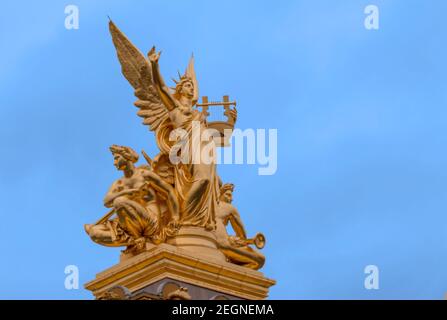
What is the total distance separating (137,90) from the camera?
3102cm

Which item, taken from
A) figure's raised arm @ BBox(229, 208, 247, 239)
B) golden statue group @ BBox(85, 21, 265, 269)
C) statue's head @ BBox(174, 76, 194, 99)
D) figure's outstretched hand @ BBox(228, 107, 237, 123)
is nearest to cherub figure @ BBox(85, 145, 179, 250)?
golden statue group @ BBox(85, 21, 265, 269)

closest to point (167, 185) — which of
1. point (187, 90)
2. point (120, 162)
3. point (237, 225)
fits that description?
point (120, 162)

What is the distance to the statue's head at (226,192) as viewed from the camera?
100 feet

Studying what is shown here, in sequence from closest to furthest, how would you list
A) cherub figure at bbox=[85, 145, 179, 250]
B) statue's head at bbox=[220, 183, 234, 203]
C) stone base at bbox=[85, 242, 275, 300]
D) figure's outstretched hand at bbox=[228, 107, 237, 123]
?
stone base at bbox=[85, 242, 275, 300], cherub figure at bbox=[85, 145, 179, 250], statue's head at bbox=[220, 183, 234, 203], figure's outstretched hand at bbox=[228, 107, 237, 123]

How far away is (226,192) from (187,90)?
2244mm

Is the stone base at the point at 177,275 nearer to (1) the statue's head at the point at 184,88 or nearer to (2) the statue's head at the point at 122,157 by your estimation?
(2) the statue's head at the point at 122,157

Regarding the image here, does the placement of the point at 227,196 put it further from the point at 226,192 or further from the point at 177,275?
the point at 177,275

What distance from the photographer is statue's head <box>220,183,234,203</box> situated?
30562mm

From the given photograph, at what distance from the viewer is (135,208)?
28.6m

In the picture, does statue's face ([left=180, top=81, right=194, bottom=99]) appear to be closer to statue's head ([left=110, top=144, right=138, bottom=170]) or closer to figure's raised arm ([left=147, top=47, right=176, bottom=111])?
figure's raised arm ([left=147, top=47, right=176, bottom=111])

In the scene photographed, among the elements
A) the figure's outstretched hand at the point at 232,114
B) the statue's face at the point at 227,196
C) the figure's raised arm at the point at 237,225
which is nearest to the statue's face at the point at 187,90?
the figure's outstretched hand at the point at 232,114
